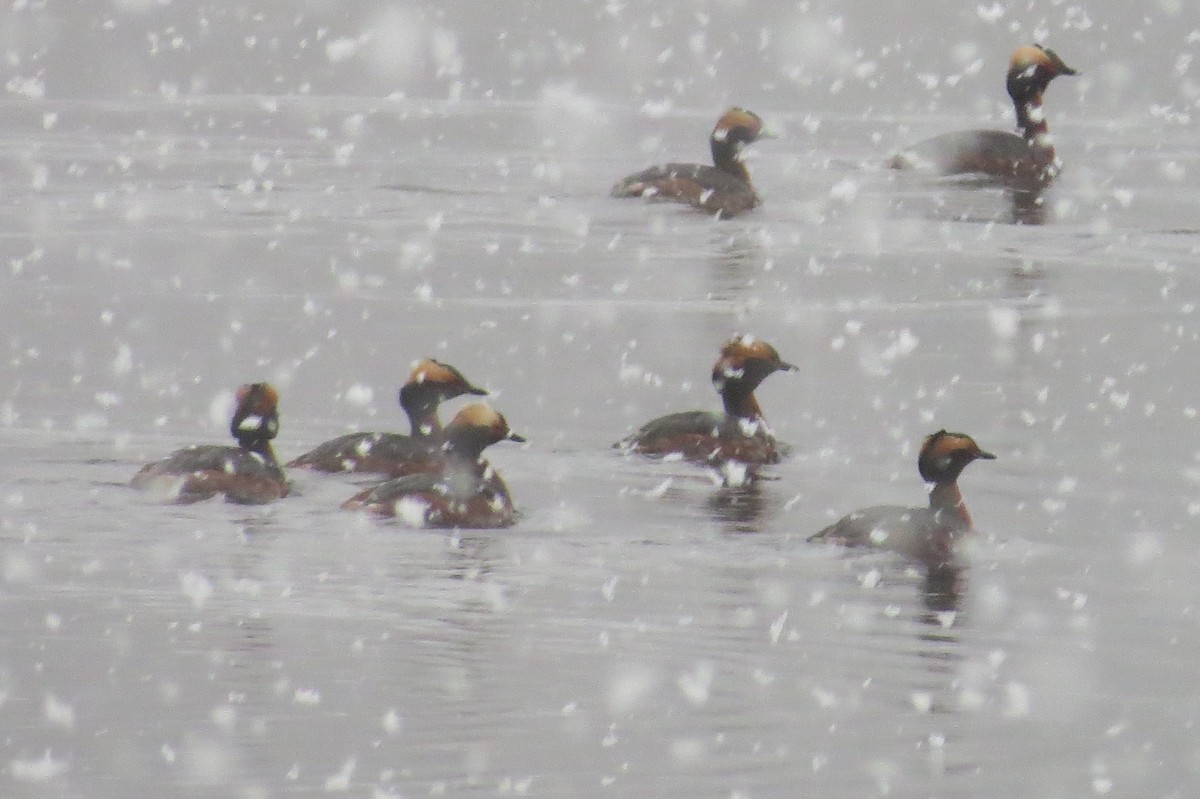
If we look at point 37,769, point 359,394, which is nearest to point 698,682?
point 37,769

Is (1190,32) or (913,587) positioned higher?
(1190,32)

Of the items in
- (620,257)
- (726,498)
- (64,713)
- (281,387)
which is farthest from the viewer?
(620,257)

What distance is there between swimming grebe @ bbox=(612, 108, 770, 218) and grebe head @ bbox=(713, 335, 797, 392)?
12434mm

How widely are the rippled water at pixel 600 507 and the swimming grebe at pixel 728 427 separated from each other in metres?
0.26

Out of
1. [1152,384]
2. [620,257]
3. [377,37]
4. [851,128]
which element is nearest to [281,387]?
[1152,384]

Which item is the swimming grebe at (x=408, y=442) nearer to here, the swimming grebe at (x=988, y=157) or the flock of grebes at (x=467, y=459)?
the flock of grebes at (x=467, y=459)

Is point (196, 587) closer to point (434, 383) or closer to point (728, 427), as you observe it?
point (434, 383)

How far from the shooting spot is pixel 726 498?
1647 centimetres

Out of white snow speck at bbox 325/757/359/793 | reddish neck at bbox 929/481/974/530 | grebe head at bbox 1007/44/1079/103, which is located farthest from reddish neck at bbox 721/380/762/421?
grebe head at bbox 1007/44/1079/103

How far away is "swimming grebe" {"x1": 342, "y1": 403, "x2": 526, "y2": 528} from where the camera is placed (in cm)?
1523

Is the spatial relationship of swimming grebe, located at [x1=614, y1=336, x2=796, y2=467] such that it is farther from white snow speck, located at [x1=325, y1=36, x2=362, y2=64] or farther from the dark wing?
white snow speck, located at [x1=325, y1=36, x2=362, y2=64]

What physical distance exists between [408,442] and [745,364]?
2.26 m

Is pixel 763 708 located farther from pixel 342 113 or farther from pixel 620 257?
pixel 342 113

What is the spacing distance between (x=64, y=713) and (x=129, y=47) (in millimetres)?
45919
